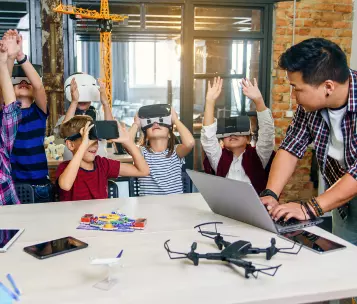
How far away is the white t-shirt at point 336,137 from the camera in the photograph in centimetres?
184

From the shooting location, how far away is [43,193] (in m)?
2.61

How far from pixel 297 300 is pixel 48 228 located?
3.08ft

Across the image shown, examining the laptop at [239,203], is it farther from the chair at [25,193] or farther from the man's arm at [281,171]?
the chair at [25,193]

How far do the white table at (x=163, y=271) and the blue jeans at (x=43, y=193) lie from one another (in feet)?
Result: 2.75

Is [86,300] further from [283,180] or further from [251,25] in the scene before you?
[251,25]

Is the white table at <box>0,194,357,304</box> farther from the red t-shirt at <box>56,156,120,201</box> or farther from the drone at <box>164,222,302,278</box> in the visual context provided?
the red t-shirt at <box>56,156,120,201</box>

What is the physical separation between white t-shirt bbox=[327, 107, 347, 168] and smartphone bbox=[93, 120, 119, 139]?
0.94 metres

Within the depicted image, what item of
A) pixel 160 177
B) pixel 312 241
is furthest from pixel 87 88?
pixel 312 241

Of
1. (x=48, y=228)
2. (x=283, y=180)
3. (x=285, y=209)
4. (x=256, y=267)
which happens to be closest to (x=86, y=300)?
(x=256, y=267)

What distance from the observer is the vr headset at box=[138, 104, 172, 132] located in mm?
2518

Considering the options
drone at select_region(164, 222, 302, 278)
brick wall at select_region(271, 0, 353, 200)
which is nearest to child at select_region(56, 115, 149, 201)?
drone at select_region(164, 222, 302, 278)

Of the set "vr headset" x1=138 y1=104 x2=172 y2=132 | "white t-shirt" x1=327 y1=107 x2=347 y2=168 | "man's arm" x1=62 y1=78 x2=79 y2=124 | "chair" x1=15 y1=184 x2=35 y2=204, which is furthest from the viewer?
"man's arm" x1=62 y1=78 x2=79 y2=124

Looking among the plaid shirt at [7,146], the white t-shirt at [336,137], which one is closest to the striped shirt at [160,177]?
the plaid shirt at [7,146]

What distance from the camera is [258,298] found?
1109 mm
